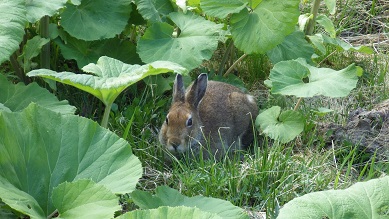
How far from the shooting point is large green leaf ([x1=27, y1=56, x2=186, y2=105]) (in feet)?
13.4

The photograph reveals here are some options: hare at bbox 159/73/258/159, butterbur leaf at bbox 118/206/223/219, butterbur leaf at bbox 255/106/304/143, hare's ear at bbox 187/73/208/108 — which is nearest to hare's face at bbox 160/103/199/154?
hare at bbox 159/73/258/159

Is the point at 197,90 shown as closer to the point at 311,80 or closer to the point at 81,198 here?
the point at 311,80

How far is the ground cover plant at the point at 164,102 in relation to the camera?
3.65m

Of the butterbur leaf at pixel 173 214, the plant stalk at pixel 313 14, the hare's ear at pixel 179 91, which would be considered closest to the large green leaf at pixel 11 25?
the hare's ear at pixel 179 91

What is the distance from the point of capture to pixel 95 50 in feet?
19.0

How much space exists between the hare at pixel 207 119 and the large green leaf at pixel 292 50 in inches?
15.3

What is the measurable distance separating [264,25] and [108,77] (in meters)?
1.58

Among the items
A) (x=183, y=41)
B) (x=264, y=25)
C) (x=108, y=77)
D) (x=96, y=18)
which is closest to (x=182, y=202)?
(x=108, y=77)

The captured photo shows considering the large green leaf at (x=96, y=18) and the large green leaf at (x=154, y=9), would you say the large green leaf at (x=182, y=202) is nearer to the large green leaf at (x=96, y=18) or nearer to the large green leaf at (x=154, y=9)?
the large green leaf at (x=96, y=18)

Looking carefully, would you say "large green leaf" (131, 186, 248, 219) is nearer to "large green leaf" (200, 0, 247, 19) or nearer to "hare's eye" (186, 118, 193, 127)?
"hare's eye" (186, 118, 193, 127)

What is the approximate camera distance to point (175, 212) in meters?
3.29

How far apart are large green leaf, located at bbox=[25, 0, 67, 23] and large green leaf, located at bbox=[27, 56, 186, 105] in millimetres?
747

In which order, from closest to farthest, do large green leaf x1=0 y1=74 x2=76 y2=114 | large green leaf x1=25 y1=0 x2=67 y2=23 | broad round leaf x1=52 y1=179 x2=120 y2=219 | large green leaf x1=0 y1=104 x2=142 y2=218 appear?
broad round leaf x1=52 y1=179 x2=120 y2=219
large green leaf x1=0 y1=104 x2=142 y2=218
large green leaf x1=0 y1=74 x2=76 y2=114
large green leaf x1=25 y1=0 x2=67 y2=23

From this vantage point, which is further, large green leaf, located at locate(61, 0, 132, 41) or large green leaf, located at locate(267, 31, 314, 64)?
large green leaf, located at locate(267, 31, 314, 64)
